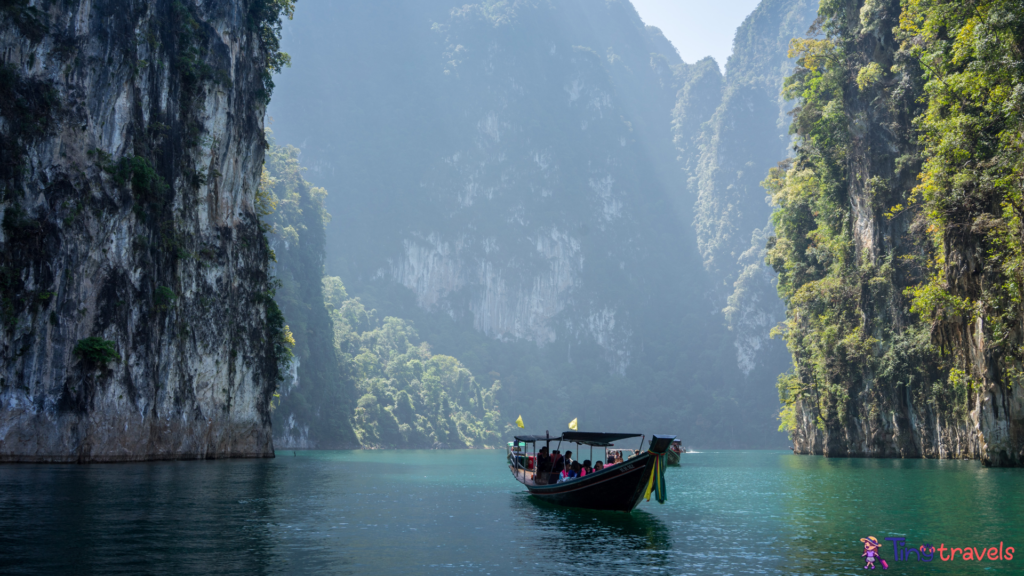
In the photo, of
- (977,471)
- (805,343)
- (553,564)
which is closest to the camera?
(553,564)

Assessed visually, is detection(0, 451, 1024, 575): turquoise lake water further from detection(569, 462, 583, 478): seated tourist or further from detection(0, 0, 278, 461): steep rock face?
detection(0, 0, 278, 461): steep rock face

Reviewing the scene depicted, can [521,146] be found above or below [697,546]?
above

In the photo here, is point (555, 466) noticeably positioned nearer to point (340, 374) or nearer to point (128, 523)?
point (128, 523)

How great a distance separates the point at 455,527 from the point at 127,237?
1001 inches

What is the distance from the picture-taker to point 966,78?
29688 millimetres

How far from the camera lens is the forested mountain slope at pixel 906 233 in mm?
28719

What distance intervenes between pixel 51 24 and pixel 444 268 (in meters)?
151

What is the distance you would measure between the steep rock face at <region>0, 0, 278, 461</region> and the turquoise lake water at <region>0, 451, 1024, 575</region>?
4067 mm

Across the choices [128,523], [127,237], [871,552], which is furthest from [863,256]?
[128,523]

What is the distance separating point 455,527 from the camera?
1717 cm

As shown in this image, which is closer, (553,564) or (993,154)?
(553,564)

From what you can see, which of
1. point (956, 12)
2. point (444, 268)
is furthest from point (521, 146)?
point (956, 12)

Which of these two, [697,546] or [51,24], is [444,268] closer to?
[51,24]

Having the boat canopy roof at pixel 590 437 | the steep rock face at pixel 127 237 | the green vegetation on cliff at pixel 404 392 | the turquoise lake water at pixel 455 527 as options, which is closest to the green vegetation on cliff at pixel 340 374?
the green vegetation on cliff at pixel 404 392
